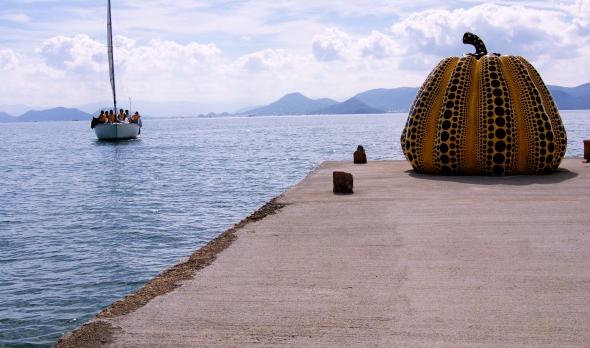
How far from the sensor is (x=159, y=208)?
842 inches

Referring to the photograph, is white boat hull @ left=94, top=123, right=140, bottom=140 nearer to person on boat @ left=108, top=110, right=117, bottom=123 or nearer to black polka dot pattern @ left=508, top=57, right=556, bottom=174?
person on boat @ left=108, top=110, right=117, bottom=123

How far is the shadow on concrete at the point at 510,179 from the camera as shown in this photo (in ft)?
49.1

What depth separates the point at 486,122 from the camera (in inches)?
623

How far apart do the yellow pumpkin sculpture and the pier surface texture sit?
Result: 392 cm

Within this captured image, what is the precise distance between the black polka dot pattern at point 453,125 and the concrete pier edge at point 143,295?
7.03 meters

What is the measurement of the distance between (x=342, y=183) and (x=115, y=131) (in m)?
60.7

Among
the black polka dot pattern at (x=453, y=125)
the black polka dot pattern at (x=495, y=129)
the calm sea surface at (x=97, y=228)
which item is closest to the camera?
the calm sea surface at (x=97, y=228)

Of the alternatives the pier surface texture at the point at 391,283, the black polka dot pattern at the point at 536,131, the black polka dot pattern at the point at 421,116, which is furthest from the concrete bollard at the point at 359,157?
the pier surface texture at the point at 391,283

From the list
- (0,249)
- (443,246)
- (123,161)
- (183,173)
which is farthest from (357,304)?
(123,161)

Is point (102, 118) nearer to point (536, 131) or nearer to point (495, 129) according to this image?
point (495, 129)

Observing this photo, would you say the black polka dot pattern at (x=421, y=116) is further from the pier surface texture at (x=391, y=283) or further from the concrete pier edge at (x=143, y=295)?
the concrete pier edge at (x=143, y=295)

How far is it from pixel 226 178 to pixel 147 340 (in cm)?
2589

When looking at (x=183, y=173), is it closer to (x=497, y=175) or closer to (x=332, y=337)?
(x=497, y=175)

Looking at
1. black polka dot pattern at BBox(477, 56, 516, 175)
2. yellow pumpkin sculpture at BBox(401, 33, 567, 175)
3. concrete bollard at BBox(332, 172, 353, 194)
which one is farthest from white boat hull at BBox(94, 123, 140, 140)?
concrete bollard at BBox(332, 172, 353, 194)
